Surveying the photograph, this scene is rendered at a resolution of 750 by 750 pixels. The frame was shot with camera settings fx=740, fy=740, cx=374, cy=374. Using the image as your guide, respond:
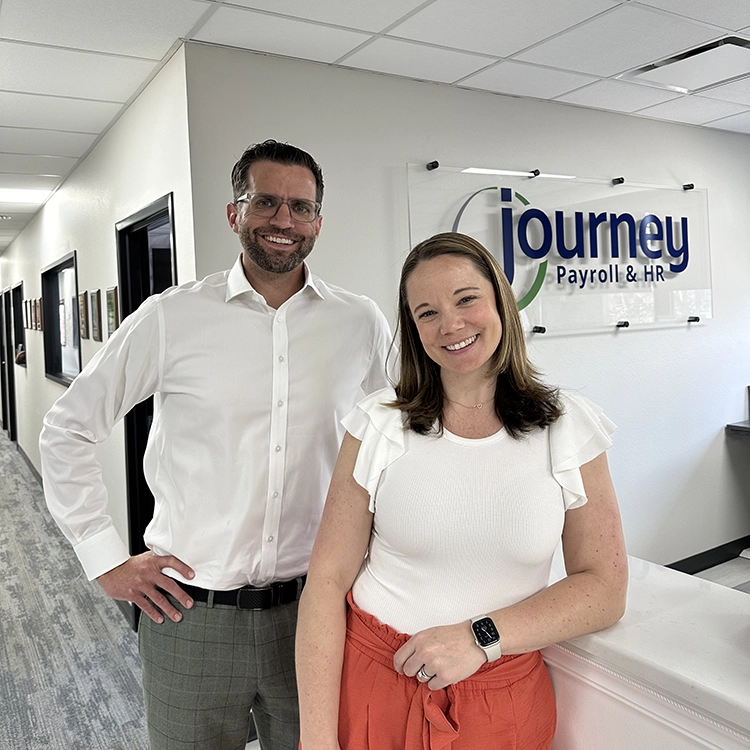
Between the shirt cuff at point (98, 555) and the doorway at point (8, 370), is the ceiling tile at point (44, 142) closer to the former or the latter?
the shirt cuff at point (98, 555)

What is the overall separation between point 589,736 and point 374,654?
0.36 metres

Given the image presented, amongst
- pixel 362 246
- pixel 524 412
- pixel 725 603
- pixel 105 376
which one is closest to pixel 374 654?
pixel 524 412

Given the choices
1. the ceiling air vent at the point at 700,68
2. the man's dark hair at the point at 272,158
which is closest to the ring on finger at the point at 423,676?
the man's dark hair at the point at 272,158

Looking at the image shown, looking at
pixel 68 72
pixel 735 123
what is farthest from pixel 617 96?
pixel 68 72

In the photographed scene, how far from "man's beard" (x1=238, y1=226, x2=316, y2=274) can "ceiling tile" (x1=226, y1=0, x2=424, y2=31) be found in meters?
1.11

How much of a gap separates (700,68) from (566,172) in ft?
2.49

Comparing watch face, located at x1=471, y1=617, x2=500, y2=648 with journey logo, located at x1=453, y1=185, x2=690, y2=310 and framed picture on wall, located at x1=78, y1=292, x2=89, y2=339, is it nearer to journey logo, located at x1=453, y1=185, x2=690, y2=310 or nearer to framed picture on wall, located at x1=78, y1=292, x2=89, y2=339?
journey logo, located at x1=453, y1=185, x2=690, y2=310

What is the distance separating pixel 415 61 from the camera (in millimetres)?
2939

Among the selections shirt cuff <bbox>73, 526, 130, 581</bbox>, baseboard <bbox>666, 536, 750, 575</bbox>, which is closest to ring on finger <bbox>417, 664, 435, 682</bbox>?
shirt cuff <bbox>73, 526, 130, 581</bbox>

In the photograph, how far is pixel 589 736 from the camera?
1.18 meters

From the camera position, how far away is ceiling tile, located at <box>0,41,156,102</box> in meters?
2.72

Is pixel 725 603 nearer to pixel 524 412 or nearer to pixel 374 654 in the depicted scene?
pixel 524 412

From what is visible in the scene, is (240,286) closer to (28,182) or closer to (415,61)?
(415,61)

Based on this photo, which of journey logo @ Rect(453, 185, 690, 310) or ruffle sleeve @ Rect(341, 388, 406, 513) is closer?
ruffle sleeve @ Rect(341, 388, 406, 513)
